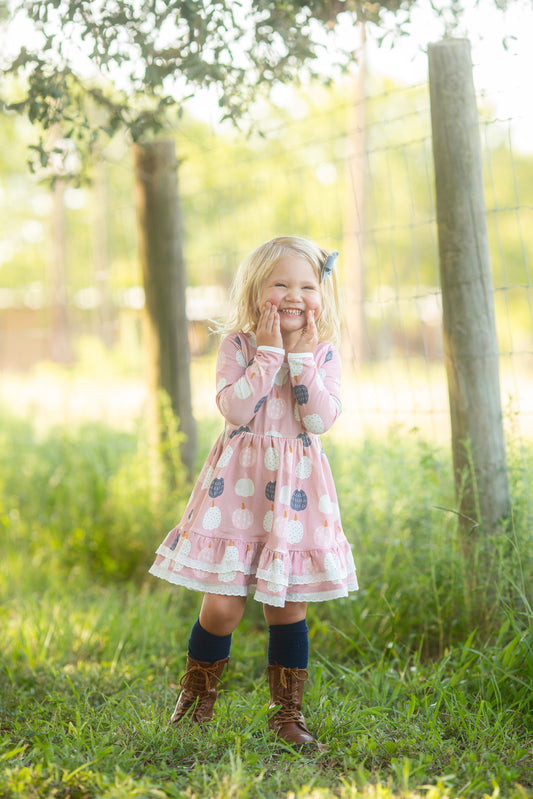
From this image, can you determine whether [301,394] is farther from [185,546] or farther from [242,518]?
[185,546]

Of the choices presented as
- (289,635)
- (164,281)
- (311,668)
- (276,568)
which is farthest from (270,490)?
(164,281)

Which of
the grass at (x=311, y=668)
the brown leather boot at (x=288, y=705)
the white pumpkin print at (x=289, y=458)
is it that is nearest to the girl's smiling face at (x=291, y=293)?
the white pumpkin print at (x=289, y=458)

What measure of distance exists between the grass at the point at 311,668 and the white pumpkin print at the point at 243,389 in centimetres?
104

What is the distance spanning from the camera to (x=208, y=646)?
2.38 m

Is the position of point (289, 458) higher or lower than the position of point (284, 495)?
higher

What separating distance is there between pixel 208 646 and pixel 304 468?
2.21 feet

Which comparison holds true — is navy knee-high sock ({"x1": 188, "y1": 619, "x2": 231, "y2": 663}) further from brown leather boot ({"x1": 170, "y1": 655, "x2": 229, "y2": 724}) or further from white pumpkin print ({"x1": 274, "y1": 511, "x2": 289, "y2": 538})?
white pumpkin print ({"x1": 274, "y1": 511, "x2": 289, "y2": 538})

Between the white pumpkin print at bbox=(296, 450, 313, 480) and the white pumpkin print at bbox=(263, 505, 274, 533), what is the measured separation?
14 centimetres

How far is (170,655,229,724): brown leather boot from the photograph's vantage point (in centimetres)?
238

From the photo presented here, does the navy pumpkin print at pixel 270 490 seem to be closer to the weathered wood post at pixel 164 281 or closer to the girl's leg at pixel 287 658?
the girl's leg at pixel 287 658

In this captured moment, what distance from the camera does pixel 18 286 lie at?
22.3 meters

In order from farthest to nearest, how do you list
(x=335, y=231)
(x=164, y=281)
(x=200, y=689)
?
(x=335, y=231) → (x=164, y=281) → (x=200, y=689)

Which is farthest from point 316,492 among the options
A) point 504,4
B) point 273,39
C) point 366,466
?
point 504,4

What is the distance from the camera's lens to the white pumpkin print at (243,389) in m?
2.25
